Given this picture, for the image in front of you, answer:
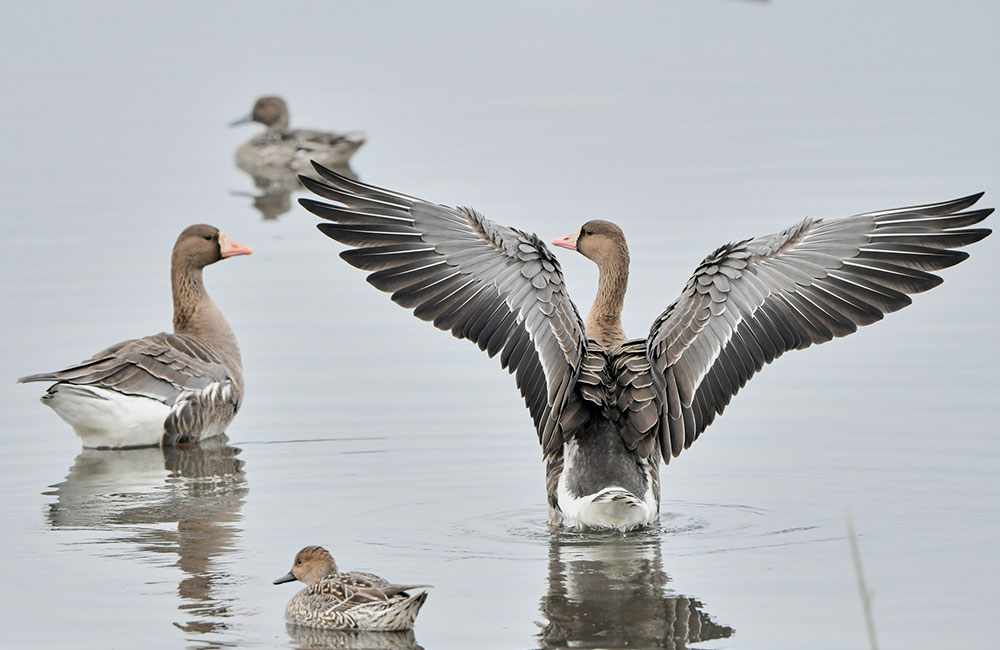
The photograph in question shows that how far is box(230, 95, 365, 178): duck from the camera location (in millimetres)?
23125

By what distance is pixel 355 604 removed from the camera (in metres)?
8.24

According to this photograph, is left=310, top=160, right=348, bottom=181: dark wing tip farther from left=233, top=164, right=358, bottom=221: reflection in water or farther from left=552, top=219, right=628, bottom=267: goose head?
left=233, top=164, right=358, bottom=221: reflection in water

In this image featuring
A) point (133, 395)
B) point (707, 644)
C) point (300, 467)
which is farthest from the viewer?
point (133, 395)

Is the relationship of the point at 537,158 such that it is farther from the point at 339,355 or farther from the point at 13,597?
the point at 13,597

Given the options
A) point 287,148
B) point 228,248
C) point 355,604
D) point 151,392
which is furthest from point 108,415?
point 287,148

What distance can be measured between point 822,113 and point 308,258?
8.81 meters

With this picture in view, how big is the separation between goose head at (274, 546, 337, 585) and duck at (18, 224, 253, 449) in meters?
4.34

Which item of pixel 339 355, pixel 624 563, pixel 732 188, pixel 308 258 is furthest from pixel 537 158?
pixel 624 563

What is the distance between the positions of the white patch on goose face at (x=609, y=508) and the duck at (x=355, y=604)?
185cm

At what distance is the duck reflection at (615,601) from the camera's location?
813cm

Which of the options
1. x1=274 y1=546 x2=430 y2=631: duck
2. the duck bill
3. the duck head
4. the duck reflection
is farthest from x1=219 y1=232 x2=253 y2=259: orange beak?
the duck head

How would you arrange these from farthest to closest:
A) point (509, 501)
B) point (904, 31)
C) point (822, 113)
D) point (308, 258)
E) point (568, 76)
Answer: point (904, 31)
point (568, 76)
point (822, 113)
point (308, 258)
point (509, 501)

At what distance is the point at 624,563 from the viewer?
31.1 feet

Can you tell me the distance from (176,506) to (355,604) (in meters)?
3.10
